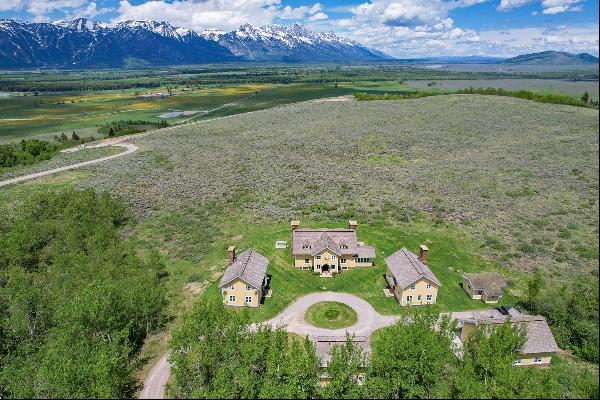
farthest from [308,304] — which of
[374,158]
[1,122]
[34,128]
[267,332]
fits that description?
[1,122]

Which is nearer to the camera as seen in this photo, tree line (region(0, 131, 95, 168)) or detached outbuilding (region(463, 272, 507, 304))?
detached outbuilding (region(463, 272, 507, 304))

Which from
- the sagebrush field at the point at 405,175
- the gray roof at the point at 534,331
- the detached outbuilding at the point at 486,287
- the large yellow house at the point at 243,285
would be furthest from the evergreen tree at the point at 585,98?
the large yellow house at the point at 243,285

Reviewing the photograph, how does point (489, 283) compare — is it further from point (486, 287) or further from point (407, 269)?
point (407, 269)

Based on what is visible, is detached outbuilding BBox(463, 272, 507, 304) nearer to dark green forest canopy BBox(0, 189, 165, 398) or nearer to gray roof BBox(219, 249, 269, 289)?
gray roof BBox(219, 249, 269, 289)

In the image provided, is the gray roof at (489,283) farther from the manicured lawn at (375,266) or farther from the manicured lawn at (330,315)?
the manicured lawn at (330,315)

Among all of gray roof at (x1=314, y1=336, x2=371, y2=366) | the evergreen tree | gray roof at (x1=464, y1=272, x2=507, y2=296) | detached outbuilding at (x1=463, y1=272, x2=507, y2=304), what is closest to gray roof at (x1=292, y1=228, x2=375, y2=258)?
detached outbuilding at (x1=463, y1=272, x2=507, y2=304)

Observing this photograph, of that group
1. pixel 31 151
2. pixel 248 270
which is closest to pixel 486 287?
pixel 248 270
